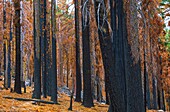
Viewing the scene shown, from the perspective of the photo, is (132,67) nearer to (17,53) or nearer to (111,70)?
(111,70)

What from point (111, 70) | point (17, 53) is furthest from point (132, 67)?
point (17, 53)

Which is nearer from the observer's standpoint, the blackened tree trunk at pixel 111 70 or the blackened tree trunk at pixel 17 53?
the blackened tree trunk at pixel 111 70

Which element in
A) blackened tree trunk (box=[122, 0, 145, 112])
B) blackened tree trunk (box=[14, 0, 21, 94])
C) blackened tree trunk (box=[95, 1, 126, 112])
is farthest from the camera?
blackened tree trunk (box=[14, 0, 21, 94])

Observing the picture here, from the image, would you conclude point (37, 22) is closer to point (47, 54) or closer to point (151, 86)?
point (47, 54)

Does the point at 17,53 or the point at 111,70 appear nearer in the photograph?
the point at 111,70

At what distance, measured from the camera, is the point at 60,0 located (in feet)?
108

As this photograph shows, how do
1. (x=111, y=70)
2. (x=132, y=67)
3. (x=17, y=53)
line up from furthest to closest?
(x=17, y=53)
(x=111, y=70)
(x=132, y=67)

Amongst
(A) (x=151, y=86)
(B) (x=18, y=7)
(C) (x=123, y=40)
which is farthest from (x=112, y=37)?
(A) (x=151, y=86)

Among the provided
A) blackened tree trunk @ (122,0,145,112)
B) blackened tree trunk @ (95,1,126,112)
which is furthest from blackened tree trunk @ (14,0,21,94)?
blackened tree trunk @ (122,0,145,112)

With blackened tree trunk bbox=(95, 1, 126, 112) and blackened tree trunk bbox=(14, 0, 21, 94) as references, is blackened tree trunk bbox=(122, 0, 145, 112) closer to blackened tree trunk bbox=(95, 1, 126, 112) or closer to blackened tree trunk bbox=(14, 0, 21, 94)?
blackened tree trunk bbox=(95, 1, 126, 112)

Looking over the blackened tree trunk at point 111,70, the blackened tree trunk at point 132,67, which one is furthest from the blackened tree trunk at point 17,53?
the blackened tree trunk at point 132,67

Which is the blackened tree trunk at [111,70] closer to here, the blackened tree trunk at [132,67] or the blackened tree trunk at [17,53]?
the blackened tree trunk at [132,67]

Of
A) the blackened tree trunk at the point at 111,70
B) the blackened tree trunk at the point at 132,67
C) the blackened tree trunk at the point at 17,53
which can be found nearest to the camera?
the blackened tree trunk at the point at 132,67

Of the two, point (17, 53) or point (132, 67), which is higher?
point (17, 53)
